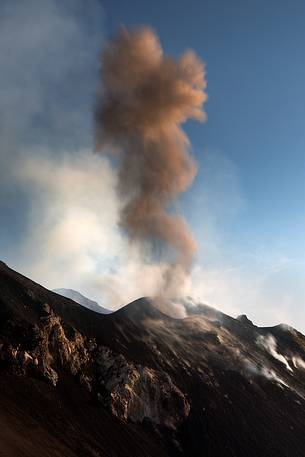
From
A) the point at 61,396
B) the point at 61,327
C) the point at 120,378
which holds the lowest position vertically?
the point at 61,396

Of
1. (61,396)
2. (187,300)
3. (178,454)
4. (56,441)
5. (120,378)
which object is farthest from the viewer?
(187,300)

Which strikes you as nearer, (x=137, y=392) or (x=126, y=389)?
(x=126, y=389)

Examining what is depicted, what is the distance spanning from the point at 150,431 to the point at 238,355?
47.8m

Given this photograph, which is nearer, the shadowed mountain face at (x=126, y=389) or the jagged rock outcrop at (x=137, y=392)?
the shadowed mountain face at (x=126, y=389)

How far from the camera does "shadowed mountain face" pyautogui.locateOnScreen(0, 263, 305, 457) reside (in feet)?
182

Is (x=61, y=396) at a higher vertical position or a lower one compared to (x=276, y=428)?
lower

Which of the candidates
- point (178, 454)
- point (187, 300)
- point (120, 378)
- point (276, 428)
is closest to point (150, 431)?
point (178, 454)

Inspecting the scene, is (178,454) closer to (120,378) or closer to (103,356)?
(120,378)

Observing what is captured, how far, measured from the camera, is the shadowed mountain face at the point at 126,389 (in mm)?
55412

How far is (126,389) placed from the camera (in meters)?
71.9

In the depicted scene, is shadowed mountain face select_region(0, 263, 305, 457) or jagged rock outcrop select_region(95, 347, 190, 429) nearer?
shadowed mountain face select_region(0, 263, 305, 457)

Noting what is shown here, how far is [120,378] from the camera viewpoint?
73375mm

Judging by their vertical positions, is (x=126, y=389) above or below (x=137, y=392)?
below

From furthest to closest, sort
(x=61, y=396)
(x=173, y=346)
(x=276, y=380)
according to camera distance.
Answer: (x=276, y=380) → (x=173, y=346) → (x=61, y=396)
